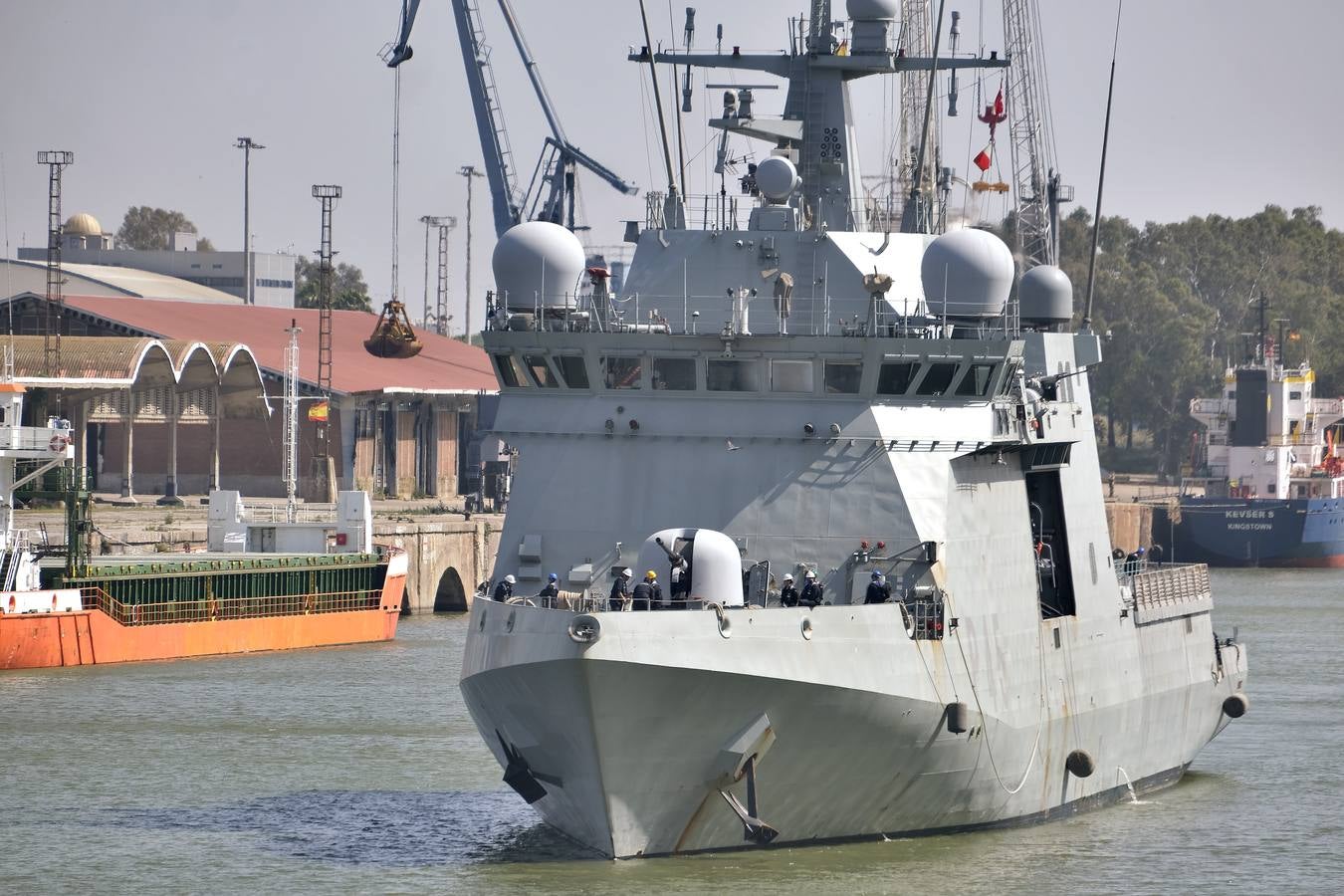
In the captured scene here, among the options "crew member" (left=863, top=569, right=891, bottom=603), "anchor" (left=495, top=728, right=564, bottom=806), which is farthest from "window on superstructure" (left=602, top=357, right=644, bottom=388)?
"anchor" (left=495, top=728, right=564, bottom=806)

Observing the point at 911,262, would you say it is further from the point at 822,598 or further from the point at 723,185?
the point at 822,598

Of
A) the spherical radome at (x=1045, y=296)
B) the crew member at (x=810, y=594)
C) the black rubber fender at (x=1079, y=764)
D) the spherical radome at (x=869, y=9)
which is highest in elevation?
the spherical radome at (x=869, y=9)

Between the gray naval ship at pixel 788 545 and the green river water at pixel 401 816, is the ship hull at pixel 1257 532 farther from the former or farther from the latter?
the gray naval ship at pixel 788 545

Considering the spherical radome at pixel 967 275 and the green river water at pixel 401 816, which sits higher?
the spherical radome at pixel 967 275

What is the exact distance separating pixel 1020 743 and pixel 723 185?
9668mm

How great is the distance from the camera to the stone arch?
70750mm

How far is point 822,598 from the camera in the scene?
84.1 ft

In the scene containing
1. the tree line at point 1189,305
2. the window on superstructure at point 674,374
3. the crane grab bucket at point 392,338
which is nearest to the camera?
the window on superstructure at point 674,374

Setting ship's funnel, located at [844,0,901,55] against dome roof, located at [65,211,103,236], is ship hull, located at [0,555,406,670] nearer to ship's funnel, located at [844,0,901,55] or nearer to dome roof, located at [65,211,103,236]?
ship's funnel, located at [844,0,901,55]

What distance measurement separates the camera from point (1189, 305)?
129 m

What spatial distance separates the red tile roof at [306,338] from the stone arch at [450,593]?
1395 cm

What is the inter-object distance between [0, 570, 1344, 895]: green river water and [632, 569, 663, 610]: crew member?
10.1 ft

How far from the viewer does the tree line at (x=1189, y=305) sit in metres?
124

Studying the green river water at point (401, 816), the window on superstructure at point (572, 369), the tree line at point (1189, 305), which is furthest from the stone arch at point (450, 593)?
the tree line at point (1189, 305)
